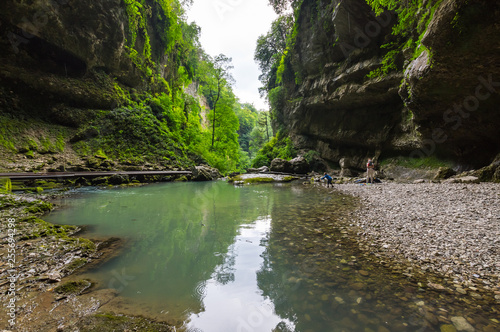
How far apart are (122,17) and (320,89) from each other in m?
18.6

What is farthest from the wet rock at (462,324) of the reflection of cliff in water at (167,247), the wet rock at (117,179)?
the wet rock at (117,179)

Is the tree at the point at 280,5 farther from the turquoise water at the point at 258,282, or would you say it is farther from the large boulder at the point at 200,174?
the turquoise water at the point at 258,282

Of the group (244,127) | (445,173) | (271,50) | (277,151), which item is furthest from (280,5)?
(244,127)

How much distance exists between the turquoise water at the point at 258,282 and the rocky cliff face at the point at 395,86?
633cm

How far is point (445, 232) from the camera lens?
3514 millimetres

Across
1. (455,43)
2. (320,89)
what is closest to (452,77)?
(455,43)

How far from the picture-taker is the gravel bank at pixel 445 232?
262 cm

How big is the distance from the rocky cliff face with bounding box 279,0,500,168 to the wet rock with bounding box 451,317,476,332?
22.7 ft

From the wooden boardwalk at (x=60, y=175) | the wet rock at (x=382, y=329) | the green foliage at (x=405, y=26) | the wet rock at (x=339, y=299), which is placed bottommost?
the wet rock at (x=339, y=299)

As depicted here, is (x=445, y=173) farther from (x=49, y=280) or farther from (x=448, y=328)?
(x=49, y=280)

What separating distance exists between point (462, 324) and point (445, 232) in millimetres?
2352

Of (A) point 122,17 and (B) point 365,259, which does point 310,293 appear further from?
(A) point 122,17

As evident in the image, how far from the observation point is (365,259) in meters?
3.04

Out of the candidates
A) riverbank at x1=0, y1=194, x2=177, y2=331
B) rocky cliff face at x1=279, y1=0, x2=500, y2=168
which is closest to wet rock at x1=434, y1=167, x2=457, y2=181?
rocky cliff face at x1=279, y1=0, x2=500, y2=168
